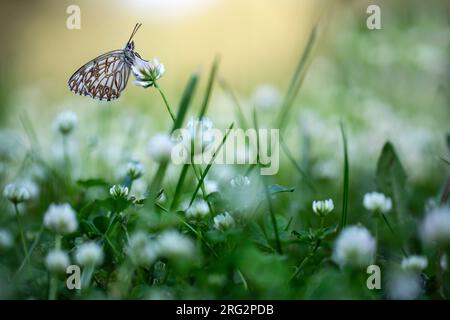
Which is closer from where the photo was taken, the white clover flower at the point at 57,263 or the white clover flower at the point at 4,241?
the white clover flower at the point at 57,263

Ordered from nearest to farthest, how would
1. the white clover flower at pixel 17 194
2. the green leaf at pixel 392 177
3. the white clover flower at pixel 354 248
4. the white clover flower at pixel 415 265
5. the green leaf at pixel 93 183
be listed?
the white clover flower at pixel 354 248 → the white clover flower at pixel 415 265 → the white clover flower at pixel 17 194 → the green leaf at pixel 93 183 → the green leaf at pixel 392 177

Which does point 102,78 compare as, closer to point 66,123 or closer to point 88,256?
point 66,123

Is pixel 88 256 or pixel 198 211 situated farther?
pixel 198 211

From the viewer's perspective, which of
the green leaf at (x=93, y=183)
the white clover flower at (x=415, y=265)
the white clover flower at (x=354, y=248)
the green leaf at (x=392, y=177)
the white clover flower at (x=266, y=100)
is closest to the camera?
the white clover flower at (x=354, y=248)

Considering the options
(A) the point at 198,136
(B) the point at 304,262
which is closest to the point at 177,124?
(A) the point at 198,136

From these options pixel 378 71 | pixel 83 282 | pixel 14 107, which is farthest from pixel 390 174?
pixel 14 107

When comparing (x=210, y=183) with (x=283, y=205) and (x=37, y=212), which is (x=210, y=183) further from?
(x=37, y=212)

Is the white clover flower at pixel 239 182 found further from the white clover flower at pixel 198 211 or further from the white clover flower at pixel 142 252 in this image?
the white clover flower at pixel 142 252

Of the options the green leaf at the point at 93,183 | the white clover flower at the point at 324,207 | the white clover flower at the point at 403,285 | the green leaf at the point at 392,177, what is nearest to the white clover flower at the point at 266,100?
the green leaf at the point at 392,177
